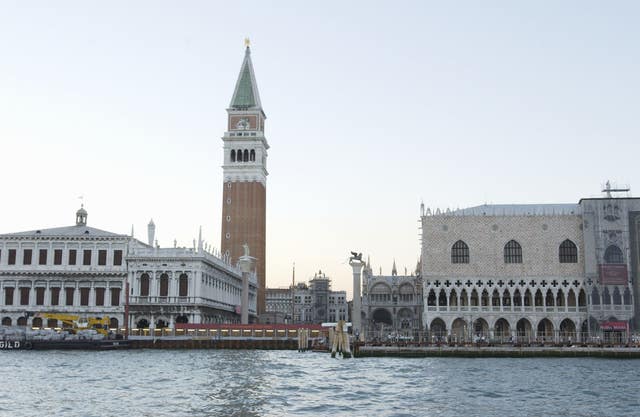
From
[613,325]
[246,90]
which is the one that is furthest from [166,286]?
[613,325]

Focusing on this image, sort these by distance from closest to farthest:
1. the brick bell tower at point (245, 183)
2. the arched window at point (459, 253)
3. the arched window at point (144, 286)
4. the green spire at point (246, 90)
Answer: the arched window at point (144, 286) < the arched window at point (459, 253) < the brick bell tower at point (245, 183) < the green spire at point (246, 90)

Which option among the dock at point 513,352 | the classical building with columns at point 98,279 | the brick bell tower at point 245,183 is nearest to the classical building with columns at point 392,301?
the brick bell tower at point 245,183

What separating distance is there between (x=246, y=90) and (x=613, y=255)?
62.4 metres

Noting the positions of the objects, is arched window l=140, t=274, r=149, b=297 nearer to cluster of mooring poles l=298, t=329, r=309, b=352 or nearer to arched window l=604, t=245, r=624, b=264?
cluster of mooring poles l=298, t=329, r=309, b=352

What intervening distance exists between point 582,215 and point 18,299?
205ft

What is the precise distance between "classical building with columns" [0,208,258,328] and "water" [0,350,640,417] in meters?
25.7

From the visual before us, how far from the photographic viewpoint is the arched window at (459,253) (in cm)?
8619

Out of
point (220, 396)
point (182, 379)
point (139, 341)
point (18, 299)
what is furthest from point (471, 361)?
point (18, 299)

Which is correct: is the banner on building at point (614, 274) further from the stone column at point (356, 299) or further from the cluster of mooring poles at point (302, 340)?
the cluster of mooring poles at point (302, 340)

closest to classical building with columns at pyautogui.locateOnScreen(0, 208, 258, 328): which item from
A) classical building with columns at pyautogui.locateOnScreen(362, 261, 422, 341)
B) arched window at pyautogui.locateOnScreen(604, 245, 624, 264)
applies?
arched window at pyautogui.locateOnScreen(604, 245, 624, 264)

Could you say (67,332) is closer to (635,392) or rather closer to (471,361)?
(471,361)

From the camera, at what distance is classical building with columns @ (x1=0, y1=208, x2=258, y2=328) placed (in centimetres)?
8338

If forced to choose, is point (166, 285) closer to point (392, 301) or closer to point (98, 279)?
point (98, 279)

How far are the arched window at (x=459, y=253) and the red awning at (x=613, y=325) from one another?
51.9ft
